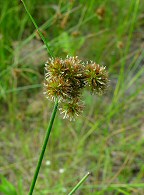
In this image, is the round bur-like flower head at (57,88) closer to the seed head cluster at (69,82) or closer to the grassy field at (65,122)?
the seed head cluster at (69,82)

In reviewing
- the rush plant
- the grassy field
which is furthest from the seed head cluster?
the grassy field

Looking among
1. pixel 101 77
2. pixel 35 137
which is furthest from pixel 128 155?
pixel 101 77

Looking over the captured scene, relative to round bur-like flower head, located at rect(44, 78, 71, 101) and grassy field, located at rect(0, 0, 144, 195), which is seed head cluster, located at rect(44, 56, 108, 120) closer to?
round bur-like flower head, located at rect(44, 78, 71, 101)

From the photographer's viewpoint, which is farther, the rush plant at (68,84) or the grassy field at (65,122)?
the grassy field at (65,122)

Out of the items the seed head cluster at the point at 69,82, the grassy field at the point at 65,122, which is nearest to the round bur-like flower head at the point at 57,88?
the seed head cluster at the point at 69,82

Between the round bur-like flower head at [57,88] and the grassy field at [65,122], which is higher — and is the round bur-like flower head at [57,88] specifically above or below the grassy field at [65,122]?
below

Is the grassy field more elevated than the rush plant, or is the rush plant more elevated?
the grassy field
